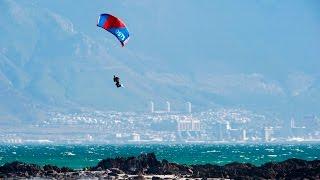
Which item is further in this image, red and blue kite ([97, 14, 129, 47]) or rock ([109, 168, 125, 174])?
rock ([109, 168, 125, 174])

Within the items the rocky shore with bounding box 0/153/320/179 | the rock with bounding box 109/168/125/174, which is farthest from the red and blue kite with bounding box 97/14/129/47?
the rock with bounding box 109/168/125/174

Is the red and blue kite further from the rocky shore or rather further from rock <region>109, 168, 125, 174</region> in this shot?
rock <region>109, 168, 125, 174</region>

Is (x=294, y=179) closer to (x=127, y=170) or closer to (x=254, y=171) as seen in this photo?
(x=254, y=171)

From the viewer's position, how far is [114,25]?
6156cm

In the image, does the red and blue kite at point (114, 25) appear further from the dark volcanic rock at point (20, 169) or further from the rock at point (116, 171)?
the dark volcanic rock at point (20, 169)

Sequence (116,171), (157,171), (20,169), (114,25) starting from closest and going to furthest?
(114,25), (116,171), (157,171), (20,169)

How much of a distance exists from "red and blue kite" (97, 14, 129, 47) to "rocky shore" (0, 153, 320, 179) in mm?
7908

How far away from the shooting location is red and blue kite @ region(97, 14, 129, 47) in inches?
2403

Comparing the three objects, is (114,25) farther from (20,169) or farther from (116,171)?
(20,169)

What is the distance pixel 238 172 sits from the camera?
68.0m

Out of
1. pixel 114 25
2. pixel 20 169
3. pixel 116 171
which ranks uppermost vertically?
pixel 114 25

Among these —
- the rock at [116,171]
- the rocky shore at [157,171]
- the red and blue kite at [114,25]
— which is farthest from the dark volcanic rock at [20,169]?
the red and blue kite at [114,25]

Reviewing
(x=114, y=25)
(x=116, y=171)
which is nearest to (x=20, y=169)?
(x=116, y=171)

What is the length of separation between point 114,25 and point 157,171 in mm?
11691
